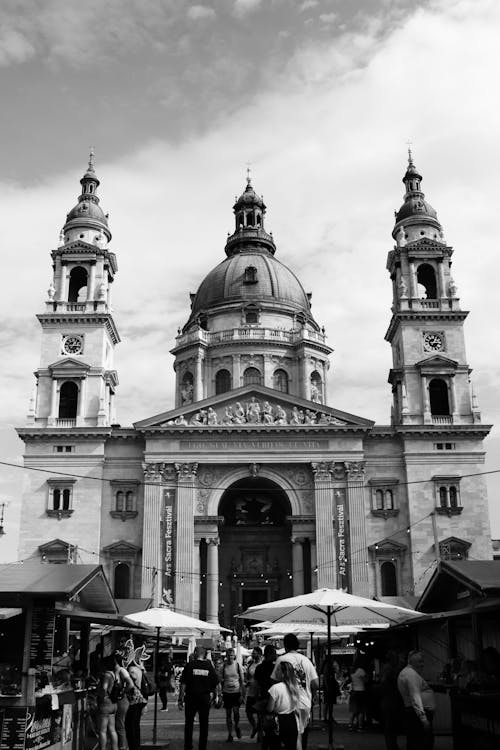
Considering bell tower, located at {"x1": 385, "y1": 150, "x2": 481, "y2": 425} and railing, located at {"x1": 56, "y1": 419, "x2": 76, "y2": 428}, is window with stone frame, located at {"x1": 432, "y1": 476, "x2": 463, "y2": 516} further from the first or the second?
railing, located at {"x1": 56, "y1": 419, "x2": 76, "y2": 428}

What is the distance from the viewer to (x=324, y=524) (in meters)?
51.1

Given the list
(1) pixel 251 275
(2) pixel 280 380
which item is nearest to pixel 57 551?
(2) pixel 280 380

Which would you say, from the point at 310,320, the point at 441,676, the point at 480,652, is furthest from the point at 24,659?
the point at 310,320

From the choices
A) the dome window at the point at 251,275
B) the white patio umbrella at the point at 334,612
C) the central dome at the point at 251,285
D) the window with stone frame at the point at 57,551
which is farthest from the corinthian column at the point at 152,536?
the white patio umbrella at the point at 334,612

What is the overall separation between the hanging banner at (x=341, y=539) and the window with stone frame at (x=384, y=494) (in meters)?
1.99

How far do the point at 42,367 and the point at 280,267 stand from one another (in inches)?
1084

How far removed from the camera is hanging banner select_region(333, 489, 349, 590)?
164ft

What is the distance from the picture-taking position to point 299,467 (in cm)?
5284

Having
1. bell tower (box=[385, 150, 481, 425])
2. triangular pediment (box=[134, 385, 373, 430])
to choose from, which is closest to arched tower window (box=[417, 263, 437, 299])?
bell tower (box=[385, 150, 481, 425])

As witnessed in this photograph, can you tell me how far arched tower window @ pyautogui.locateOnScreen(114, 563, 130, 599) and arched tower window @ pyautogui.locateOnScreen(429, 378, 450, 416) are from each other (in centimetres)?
2207

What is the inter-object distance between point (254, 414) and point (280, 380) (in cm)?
1425

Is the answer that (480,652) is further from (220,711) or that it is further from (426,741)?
(220,711)

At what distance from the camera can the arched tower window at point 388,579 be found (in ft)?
166

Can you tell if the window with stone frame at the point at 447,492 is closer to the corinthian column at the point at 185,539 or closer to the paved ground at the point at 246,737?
the corinthian column at the point at 185,539
